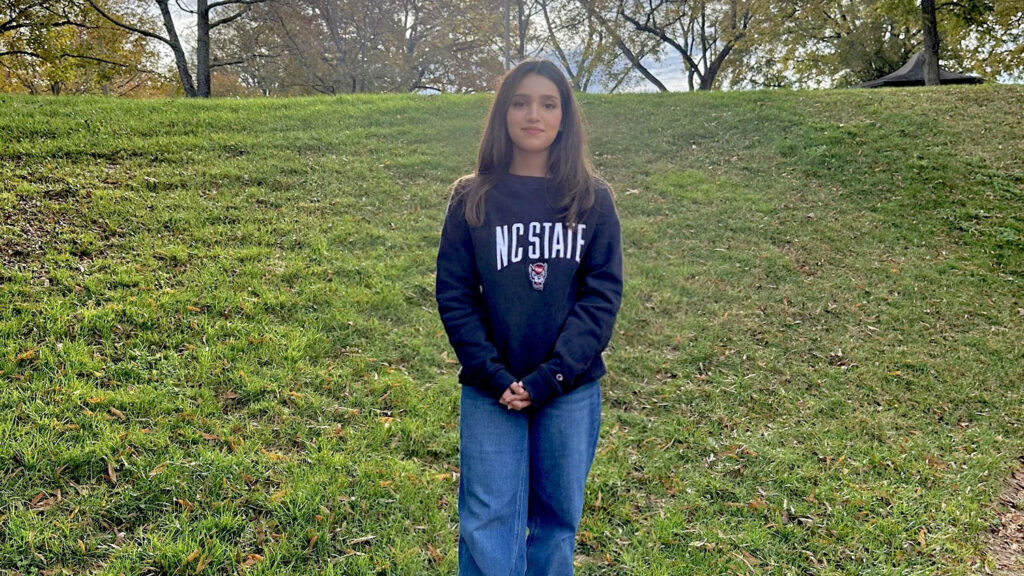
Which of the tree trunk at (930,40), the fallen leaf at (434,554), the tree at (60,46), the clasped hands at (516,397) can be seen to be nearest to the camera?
the clasped hands at (516,397)

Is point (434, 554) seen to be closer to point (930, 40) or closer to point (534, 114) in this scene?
point (534, 114)

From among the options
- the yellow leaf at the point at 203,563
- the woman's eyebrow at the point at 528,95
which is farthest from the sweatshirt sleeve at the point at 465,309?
the yellow leaf at the point at 203,563

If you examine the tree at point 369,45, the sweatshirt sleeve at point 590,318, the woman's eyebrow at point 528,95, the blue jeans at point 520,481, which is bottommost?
the blue jeans at point 520,481

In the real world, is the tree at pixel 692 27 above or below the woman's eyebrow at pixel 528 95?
above

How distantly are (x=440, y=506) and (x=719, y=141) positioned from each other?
374 inches

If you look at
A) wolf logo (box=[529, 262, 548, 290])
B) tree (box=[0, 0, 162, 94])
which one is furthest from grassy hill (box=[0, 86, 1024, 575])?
tree (box=[0, 0, 162, 94])

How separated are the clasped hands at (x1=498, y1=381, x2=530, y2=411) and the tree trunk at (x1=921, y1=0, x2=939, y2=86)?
18.3 meters

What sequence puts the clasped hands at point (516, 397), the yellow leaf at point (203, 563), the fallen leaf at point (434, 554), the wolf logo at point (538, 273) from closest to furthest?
the clasped hands at point (516, 397) < the wolf logo at point (538, 273) < the yellow leaf at point (203, 563) < the fallen leaf at point (434, 554)

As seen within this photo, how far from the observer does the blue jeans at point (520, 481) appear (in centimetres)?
185

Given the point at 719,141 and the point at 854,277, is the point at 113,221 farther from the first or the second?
A: the point at 719,141

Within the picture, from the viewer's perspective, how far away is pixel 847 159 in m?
9.68

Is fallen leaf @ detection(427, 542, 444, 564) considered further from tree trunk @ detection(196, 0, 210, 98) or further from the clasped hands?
tree trunk @ detection(196, 0, 210, 98)

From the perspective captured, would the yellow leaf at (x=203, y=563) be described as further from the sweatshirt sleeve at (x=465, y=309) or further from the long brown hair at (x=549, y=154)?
the long brown hair at (x=549, y=154)

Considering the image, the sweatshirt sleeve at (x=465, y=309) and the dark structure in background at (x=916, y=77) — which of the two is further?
the dark structure in background at (x=916, y=77)
